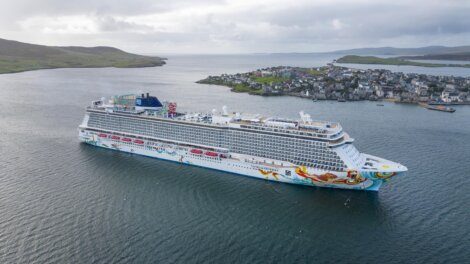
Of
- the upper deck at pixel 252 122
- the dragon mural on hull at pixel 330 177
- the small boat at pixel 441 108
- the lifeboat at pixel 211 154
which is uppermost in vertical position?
the upper deck at pixel 252 122

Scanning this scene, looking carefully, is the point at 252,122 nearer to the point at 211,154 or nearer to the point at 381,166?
the point at 211,154

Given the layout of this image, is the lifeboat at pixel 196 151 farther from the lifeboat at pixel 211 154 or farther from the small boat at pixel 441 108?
the small boat at pixel 441 108

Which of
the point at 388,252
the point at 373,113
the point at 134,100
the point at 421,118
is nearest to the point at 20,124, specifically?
the point at 134,100

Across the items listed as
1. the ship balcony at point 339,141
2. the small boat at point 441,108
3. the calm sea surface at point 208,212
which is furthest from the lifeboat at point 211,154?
the small boat at point 441,108

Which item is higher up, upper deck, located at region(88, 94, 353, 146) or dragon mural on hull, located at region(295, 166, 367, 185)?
upper deck, located at region(88, 94, 353, 146)

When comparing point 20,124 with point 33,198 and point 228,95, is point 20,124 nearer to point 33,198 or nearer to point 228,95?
point 33,198

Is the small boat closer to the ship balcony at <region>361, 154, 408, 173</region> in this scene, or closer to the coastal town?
the coastal town

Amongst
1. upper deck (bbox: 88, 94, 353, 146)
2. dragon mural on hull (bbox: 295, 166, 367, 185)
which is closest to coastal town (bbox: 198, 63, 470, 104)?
upper deck (bbox: 88, 94, 353, 146)
